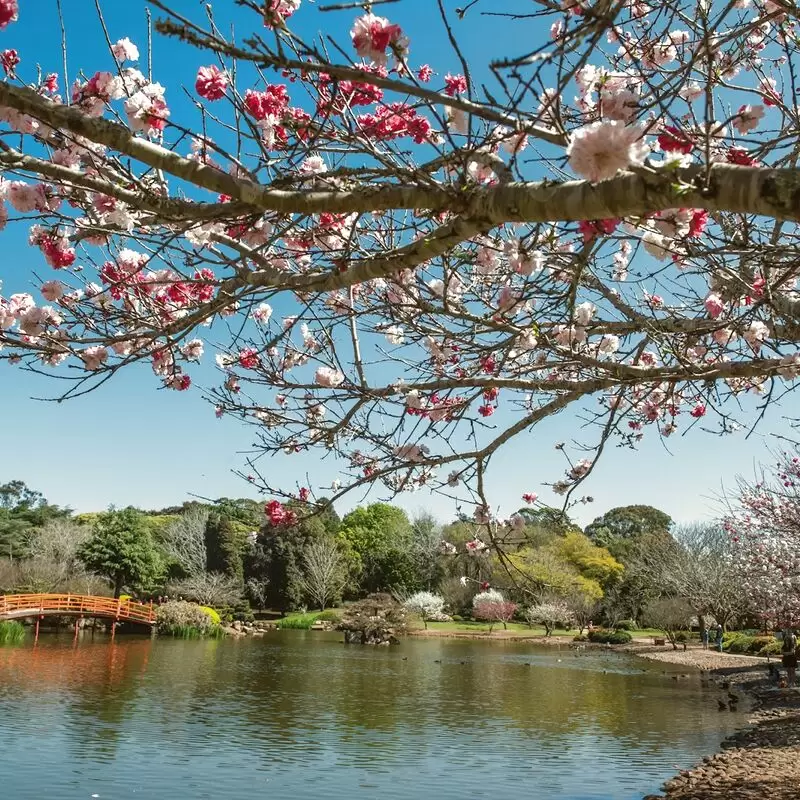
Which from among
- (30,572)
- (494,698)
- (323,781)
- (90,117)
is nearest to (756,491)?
(494,698)

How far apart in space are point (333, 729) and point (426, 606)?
23882 millimetres

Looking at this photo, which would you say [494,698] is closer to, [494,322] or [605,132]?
[494,322]

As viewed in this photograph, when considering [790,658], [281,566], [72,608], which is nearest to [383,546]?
[281,566]

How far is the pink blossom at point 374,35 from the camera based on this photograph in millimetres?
2215

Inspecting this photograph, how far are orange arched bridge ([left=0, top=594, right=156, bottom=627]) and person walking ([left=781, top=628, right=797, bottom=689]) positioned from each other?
62.4 ft

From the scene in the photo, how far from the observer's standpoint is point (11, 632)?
20703mm

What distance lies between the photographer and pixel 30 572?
2909cm

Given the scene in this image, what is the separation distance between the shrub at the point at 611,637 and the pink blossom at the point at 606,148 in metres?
28.4

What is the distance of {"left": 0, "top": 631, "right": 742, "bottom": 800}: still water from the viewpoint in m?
7.33

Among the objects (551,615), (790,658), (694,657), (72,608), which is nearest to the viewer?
(790,658)

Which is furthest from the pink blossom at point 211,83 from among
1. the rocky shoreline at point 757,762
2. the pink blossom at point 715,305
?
the rocky shoreline at point 757,762

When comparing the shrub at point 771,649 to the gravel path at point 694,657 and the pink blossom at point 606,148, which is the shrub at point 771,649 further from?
the pink blossom at point 606,148

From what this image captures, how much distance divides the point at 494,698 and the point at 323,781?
617 centimetres

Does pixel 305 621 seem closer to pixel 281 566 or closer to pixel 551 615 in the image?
pixel 281 566
